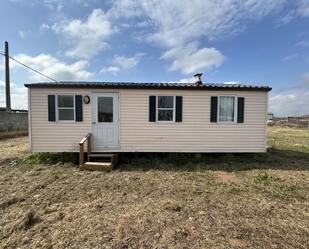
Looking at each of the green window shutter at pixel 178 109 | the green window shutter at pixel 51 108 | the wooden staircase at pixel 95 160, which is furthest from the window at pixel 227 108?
the green window shutter at pixel 51 108

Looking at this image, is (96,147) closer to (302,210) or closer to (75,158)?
(75,158)

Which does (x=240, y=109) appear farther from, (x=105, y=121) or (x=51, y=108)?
(x=51, y=108)

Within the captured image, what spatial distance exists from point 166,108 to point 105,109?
7.53 ft

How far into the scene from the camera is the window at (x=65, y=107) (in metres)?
7.91

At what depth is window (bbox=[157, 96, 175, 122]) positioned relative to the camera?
26.7 ft

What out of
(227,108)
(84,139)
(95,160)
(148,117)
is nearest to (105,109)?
(84,139)

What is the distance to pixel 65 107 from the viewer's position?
7.94 metres

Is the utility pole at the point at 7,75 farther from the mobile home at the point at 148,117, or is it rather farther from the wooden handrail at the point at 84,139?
the wooden handrail at the point at 84,139

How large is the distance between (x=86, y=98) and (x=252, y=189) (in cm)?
613

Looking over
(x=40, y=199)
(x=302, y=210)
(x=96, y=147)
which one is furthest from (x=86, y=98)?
(x=302, y=210)

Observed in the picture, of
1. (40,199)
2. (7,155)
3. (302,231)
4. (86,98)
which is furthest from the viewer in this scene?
(7,155)

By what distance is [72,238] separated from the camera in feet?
10.4

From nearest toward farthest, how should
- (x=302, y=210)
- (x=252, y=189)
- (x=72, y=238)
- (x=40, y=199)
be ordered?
(x=72, y=238) < (x=302, y=210) < (x=40, y=199) < (x=252, y=189)

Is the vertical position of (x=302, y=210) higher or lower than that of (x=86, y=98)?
lower
